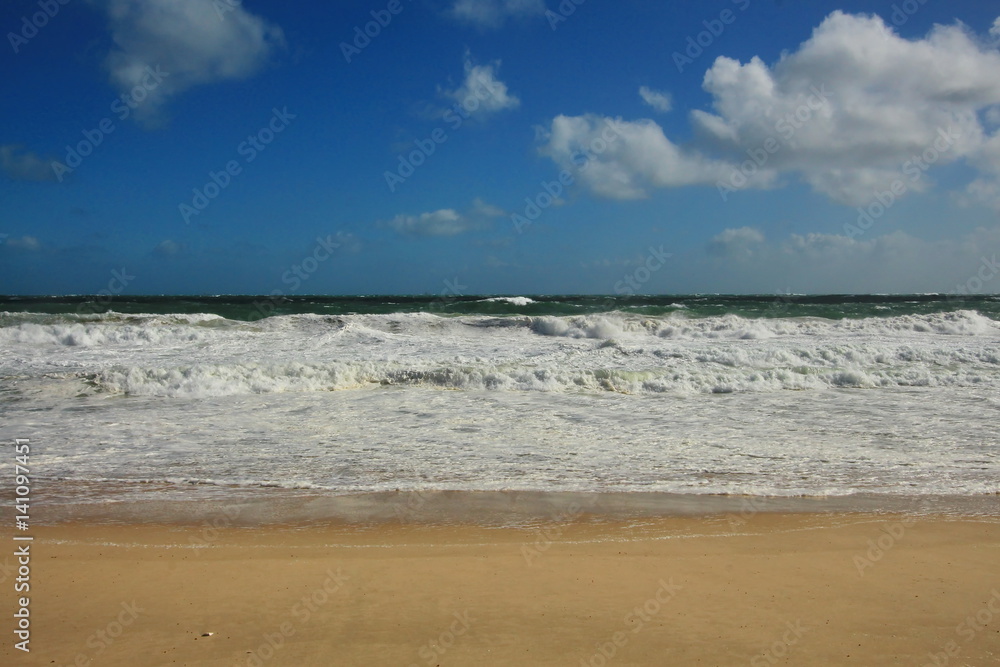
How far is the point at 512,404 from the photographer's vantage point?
10586 mm

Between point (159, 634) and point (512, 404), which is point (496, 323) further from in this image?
point (159, 634)

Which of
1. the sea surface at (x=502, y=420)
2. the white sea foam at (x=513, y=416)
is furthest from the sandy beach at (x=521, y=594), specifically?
the white sea foam at (x=513, y=416)

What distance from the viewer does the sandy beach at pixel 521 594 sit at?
3.24 meters

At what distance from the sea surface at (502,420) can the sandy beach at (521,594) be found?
3.48 ft

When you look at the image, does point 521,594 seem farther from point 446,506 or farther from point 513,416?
point 513,416

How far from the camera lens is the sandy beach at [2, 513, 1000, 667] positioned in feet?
10.6

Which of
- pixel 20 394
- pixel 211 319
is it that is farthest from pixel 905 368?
pixel 211 319

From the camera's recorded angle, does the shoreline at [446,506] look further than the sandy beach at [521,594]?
Yes

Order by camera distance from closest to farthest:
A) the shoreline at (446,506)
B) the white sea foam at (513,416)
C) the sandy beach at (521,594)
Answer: the sandy beach at (521,594), the shoreline at (446,506), the white sea foam at (513,416)

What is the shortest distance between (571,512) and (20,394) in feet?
35.4

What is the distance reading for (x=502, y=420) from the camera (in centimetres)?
934

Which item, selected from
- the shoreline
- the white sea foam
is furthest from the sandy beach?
the white sea foam

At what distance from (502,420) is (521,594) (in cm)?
552

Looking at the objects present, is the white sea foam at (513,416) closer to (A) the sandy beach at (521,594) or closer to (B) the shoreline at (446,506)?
(B) the shoreline at (446,506)
